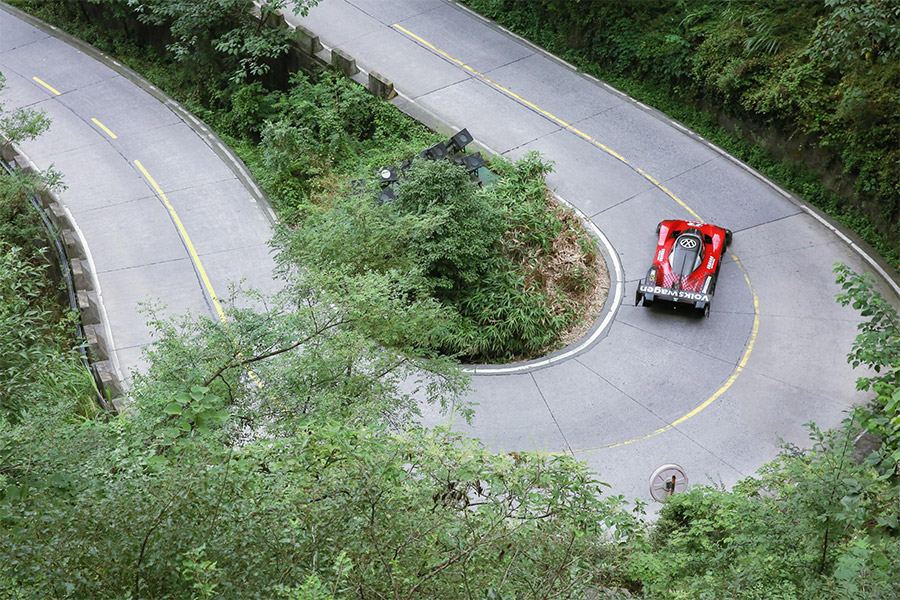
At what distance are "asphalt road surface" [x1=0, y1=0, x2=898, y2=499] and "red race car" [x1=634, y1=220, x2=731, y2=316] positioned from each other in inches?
27.8

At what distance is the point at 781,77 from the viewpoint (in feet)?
63.0

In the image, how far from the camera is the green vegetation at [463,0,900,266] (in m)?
17.5

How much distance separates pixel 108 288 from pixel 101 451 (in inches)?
431

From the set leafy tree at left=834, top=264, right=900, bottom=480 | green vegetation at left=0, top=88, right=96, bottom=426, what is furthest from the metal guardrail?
leafy tree at left=834, top=264, right=900, bottom=480

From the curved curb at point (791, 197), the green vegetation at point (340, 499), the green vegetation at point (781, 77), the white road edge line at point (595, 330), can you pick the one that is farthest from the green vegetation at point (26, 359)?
the green vegetation at point (781, 77)

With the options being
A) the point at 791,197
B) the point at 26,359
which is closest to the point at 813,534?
the point at 26,359

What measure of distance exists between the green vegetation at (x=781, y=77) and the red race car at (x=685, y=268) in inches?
143

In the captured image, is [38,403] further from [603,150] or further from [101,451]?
[603,150]

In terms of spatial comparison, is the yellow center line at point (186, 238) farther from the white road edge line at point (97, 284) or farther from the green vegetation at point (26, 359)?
the green vegetation at point (26, 359)

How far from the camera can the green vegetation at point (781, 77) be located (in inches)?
690

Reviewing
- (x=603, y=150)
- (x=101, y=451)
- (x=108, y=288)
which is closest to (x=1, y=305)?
(x=101, y=451)

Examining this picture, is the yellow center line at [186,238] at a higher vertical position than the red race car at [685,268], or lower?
lower

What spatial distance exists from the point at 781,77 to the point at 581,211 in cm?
554

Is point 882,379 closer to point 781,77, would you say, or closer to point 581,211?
point 581,211
